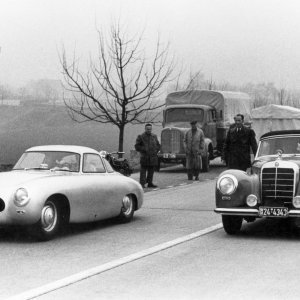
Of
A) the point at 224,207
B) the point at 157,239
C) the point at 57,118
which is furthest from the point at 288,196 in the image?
the point at 57,118

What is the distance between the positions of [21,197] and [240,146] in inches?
250

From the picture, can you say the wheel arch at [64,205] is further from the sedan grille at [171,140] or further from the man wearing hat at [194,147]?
the sedan grille at [171,140]

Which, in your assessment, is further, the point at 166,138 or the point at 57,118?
the point at 57,118

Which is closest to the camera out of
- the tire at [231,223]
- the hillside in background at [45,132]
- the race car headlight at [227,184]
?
the race car headlight at [227,184]

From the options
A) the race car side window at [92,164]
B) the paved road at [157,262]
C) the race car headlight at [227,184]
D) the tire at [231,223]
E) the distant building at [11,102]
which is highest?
the distant building at [11,102]

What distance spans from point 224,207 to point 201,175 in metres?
14.3

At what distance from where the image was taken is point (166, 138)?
25969mm

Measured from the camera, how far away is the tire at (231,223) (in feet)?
31.4

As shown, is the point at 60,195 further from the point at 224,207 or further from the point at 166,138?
the point at 166,138

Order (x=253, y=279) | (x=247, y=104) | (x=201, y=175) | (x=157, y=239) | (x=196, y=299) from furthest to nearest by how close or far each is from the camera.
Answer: (x=247, y=104)
(x=201, y=175)
(x=157, y=239)
(x=253, y=279)
(x=196, y=299)

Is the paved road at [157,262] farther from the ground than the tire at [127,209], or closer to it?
closer to it

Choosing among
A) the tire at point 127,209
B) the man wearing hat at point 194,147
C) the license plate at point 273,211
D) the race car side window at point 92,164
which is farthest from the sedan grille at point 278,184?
the man wearing hat at point 194,147

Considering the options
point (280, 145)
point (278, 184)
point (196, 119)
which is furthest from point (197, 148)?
point (278, 184)

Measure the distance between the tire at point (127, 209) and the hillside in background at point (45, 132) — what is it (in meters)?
21.3
